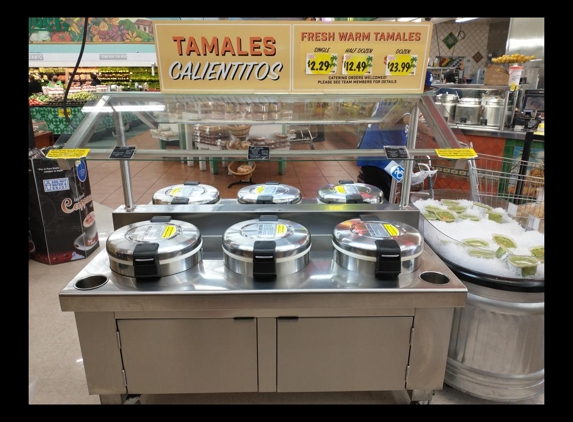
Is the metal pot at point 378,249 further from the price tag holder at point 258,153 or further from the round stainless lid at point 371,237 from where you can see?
the price tag holder at point 258,153

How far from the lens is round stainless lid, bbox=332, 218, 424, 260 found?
5.06ft

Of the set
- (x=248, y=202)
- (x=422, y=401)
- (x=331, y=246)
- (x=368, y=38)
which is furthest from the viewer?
(x=248, y=202)

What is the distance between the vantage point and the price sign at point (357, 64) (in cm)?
164

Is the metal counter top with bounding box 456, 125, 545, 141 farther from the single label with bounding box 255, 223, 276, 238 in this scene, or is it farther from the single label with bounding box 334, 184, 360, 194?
the single label with bounding box 255, 223, 276, 238

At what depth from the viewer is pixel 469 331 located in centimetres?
174

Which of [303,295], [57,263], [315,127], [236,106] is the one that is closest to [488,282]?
[303,295]

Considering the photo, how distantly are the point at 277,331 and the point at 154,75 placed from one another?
918 centimetres

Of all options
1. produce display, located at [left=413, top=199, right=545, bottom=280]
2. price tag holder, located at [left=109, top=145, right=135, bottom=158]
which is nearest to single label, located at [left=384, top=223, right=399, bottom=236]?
produce display, located at [left=413, top=199, right=545, bottom=280]

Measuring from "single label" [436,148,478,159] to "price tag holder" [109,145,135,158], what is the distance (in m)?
1.26

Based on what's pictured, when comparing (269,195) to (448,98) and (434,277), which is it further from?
(448,98)

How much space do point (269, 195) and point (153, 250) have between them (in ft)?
2.78

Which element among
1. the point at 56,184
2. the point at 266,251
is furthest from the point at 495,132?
the point at 56,184

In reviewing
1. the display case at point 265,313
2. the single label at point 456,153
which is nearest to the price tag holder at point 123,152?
the display case at point 265,313

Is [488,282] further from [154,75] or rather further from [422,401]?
[154,75]
